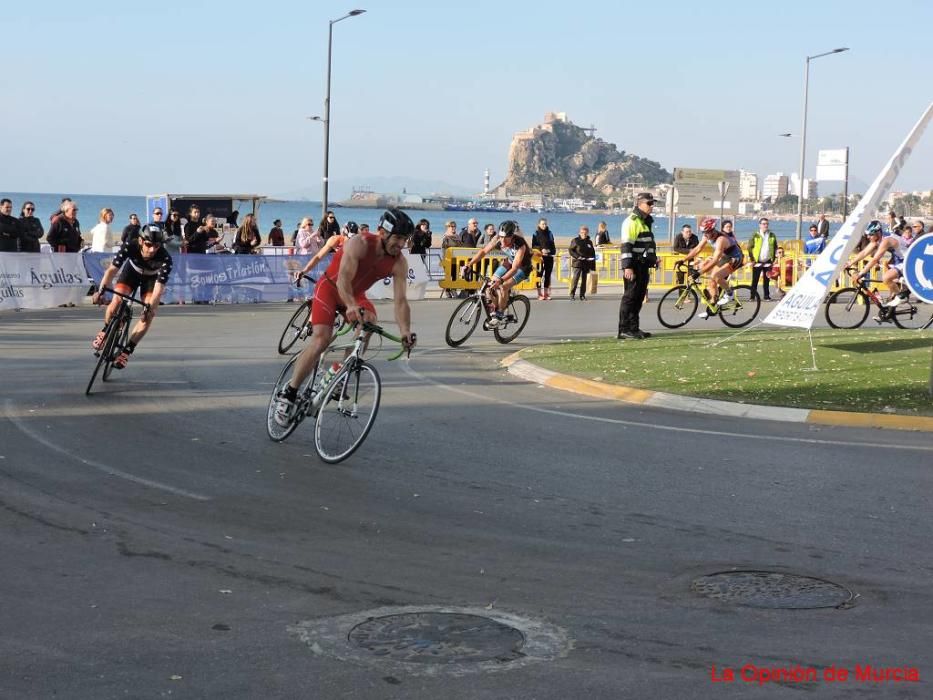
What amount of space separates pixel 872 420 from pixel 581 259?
19771 millimetres

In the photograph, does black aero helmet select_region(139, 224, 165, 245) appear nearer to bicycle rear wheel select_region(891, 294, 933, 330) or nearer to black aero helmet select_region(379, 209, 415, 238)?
black aero helmet select_region(379, 209, 415, 238)

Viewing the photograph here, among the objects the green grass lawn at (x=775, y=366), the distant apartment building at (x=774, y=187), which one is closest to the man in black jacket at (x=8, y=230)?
the green grass lawn at (x=775, y=366)

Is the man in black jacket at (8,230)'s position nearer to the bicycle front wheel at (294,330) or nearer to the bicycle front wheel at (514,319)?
the bicycle front wheel at (294,330)

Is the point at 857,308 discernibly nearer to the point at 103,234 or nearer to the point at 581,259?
the point at 581,259

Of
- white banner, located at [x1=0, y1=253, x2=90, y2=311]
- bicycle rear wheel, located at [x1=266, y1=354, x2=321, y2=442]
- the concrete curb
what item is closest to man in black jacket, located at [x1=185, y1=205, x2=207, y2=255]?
white banner, located at [x1=0, y1=253, x2=90, y2=311]

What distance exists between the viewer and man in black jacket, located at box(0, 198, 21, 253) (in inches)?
958

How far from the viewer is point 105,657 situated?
5.16 m

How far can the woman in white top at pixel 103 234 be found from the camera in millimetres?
26016

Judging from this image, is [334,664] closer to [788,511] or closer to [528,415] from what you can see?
[788,511]

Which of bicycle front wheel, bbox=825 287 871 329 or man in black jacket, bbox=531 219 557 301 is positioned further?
man in black jacket, bbox=531 219 557 301

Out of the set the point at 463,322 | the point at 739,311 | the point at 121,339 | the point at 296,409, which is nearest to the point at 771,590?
the point at 296,409

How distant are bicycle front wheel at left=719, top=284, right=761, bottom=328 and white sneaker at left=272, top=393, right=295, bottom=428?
543 inches

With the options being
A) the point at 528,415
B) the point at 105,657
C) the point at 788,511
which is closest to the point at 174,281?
the point at 528,415

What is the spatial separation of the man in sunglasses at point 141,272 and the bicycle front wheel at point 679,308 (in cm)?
1078
